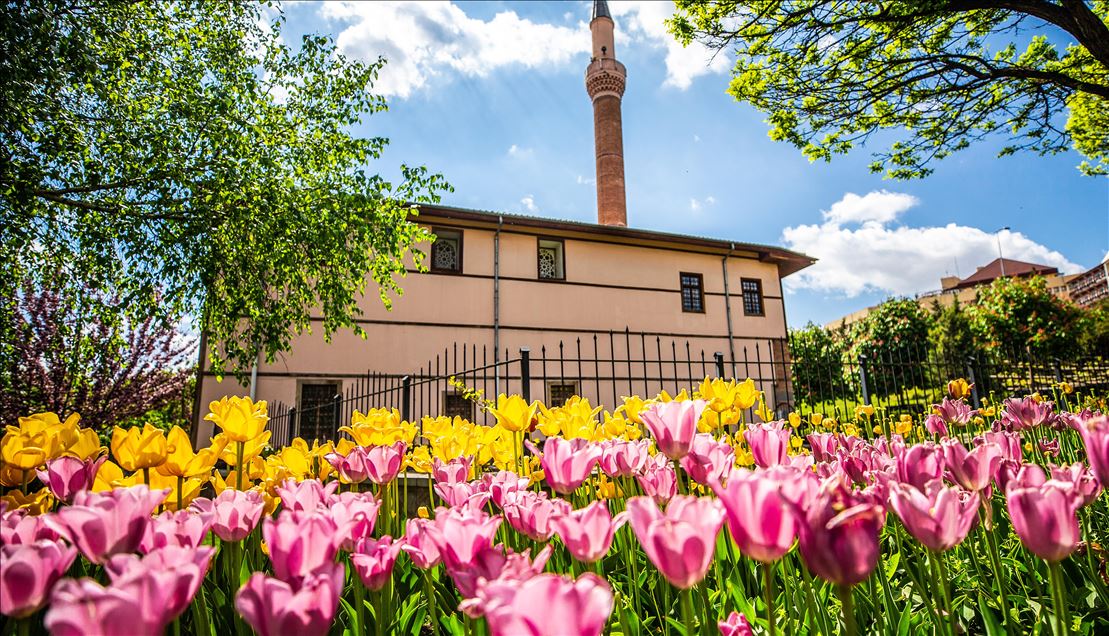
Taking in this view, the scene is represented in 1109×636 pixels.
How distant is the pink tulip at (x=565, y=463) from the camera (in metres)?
1.14

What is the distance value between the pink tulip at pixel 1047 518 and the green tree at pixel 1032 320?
59.6 ft

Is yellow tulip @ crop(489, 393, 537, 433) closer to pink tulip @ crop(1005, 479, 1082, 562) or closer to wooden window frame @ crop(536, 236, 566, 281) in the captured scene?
pink tulip @ crop(1005, 479, 1082, 562)

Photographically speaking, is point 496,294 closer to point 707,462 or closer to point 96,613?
point 707,462

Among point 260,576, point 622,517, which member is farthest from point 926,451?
point 260,576

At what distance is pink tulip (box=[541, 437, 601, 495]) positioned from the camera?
1140 millimetres

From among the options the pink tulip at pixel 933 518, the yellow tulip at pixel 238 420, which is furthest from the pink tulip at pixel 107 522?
the pink tulip at pixel 933 518

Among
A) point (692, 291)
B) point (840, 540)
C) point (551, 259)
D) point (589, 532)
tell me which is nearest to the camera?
point (840, 540)

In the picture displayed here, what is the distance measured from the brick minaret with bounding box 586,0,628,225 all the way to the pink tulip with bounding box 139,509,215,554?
56.6ft

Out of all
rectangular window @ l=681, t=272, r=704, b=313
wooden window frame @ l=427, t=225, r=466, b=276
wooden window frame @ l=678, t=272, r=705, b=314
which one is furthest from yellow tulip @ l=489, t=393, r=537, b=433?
rectangular window @ l=681, t=272, r=704, b=313

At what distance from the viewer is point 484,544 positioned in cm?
79

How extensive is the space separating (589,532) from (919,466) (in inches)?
23.1

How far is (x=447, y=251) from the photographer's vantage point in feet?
41.9

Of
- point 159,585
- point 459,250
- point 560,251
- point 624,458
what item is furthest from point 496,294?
point 159,585

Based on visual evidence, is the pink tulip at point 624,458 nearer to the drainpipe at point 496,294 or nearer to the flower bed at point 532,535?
the flower bed at point 532,535
